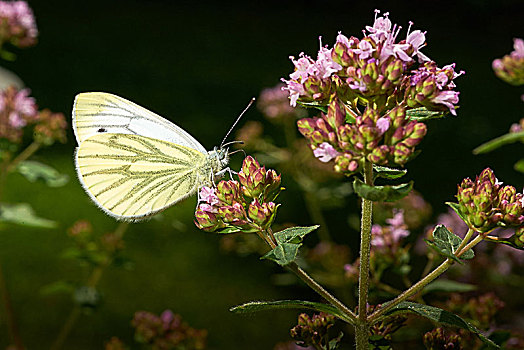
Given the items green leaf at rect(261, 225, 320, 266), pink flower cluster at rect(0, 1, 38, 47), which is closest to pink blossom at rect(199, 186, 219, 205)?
green leaf at rect(261, 225, 320, 266)

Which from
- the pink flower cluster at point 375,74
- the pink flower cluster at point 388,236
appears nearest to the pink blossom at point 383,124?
the pink flower cluster at point 375,74

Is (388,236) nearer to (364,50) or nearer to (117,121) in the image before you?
(364,50)

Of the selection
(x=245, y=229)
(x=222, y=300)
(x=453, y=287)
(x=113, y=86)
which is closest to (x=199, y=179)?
(x=245, y=229)

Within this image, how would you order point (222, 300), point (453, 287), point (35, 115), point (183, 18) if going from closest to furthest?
point (453, 287), point (35, 115), point (222, 300), point (183, 18)

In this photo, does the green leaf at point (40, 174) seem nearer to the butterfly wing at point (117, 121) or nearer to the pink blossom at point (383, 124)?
the butterfly wing at point (117, 121)

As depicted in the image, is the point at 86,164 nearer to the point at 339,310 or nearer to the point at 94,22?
the point at 339,310

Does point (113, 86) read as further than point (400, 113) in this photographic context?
Yes

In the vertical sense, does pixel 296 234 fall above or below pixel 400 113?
below
